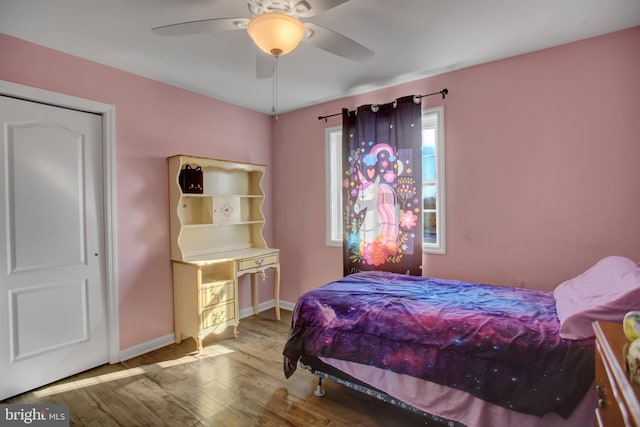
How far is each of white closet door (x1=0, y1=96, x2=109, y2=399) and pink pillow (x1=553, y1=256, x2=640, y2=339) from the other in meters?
3.26

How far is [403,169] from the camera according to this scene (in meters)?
3.07

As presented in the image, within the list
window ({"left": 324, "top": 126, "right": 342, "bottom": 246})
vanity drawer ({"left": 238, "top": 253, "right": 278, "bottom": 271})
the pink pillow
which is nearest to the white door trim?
vanity drawer ({"left": 238, "top": 253, "right": 278, "bottom": 271})

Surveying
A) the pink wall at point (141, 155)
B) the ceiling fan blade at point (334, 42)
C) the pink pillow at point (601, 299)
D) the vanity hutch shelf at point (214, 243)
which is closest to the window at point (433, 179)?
the pink pillow at point (601, 299)

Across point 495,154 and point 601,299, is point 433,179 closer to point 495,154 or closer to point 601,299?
point 495,154

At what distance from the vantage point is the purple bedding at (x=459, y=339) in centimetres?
148

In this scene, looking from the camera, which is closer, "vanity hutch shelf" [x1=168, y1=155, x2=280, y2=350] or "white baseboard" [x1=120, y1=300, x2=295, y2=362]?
"white baseboard" [x1=120, y1=300, x2=295, y2=362]

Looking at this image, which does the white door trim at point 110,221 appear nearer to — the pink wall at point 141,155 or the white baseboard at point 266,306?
the pink wall at point 141,155

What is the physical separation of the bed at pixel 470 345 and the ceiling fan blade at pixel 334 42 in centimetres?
155

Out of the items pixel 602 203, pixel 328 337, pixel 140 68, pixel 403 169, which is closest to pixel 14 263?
pixel 140 68

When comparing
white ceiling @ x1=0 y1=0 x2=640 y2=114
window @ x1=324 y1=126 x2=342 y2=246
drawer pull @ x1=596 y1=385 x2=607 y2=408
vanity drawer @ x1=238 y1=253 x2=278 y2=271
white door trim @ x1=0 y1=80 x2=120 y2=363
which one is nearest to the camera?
drawer pull @ x1=596 y1=385 x2=607 y2=408

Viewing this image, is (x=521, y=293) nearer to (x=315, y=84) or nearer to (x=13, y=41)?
(x=315, y=84)

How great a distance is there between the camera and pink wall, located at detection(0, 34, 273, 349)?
8.38ft

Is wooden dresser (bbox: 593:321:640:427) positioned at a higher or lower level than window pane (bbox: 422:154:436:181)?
lower

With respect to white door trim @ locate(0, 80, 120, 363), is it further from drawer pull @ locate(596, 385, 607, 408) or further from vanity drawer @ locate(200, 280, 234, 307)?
drawer pull @ locate(596, 385, 607, 408)
